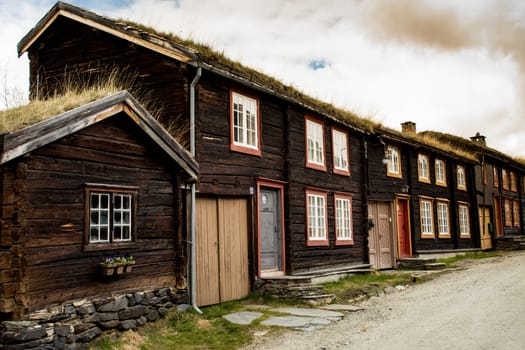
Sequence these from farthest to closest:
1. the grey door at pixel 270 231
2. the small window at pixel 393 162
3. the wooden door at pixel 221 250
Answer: the small window at pixel 393 162
the grey door at pixel 270 231
the wooden door at pixel 221 250

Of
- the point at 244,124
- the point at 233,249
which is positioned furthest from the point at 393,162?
the point at 233,249

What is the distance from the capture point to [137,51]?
11.8m

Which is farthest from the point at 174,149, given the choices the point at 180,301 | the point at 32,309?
the point at 32,309

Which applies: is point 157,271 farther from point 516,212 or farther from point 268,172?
point 516,212

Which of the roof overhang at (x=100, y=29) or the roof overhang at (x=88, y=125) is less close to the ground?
the roof overhang at (x=100, y=29)

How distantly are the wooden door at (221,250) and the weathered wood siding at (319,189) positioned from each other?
1.89 metres

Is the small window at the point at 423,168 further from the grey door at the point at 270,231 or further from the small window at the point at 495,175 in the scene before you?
the grey door at the point at 270,231

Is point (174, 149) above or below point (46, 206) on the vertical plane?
above

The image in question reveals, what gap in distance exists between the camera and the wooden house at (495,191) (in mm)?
28906

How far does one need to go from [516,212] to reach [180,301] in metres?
30.7

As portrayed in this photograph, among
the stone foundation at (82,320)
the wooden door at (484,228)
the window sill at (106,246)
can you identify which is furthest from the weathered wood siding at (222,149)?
the wooden door at (484,228)

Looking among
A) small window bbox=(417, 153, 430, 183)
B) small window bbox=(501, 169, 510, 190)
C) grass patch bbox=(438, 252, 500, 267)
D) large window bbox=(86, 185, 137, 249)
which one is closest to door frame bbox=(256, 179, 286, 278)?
large window bbox=(86, 185, 137, 249)

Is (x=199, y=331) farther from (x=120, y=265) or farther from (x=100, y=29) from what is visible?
(x=100, y=29)

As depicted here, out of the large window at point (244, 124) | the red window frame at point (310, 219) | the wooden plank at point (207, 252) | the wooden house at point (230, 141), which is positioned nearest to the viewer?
the wooden plank at point (207, 252)
